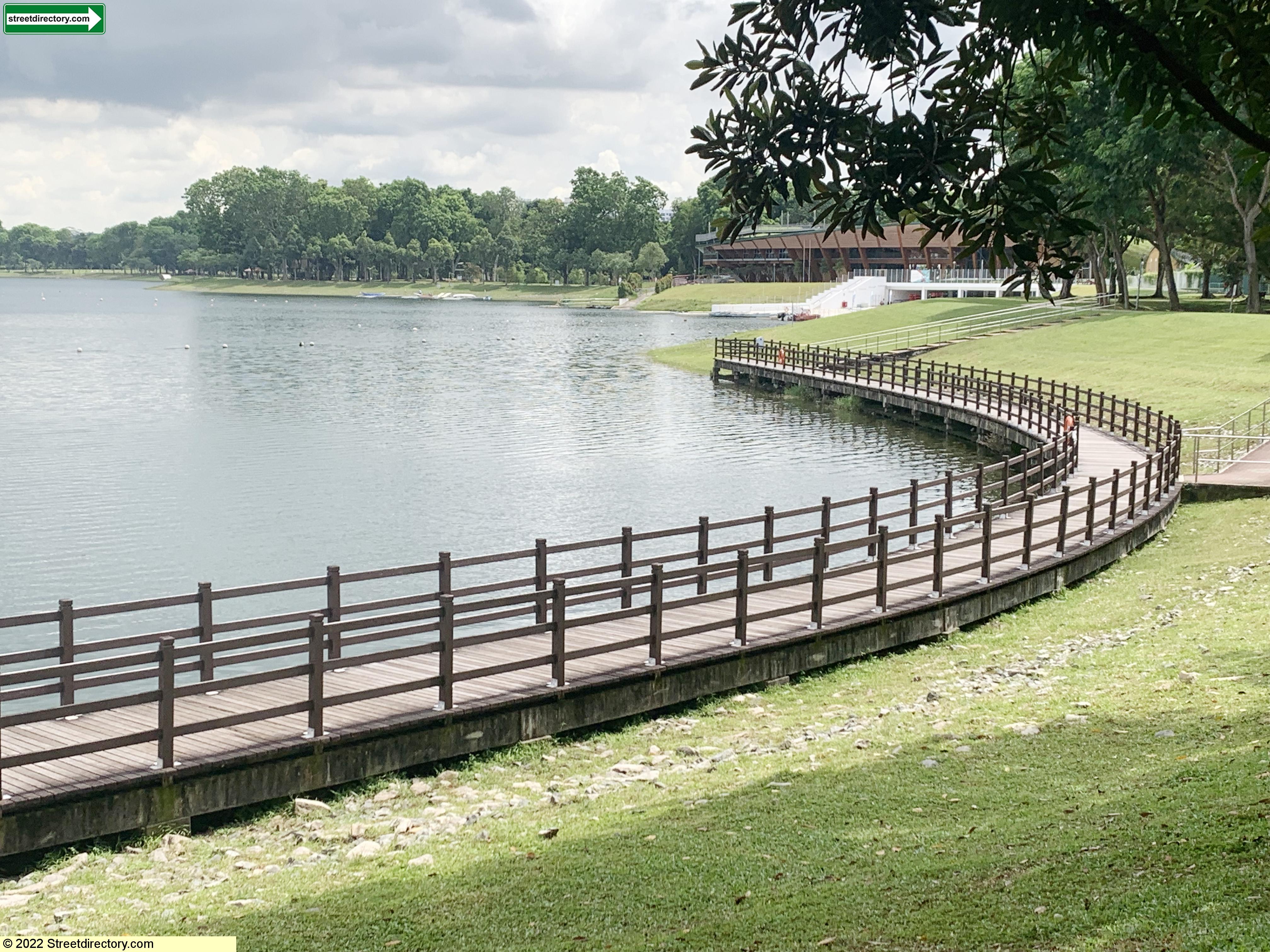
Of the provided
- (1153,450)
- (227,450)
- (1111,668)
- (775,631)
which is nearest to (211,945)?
(775,631)

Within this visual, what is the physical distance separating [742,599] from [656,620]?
150cm

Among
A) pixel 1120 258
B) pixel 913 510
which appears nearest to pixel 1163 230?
pixel 1120 258

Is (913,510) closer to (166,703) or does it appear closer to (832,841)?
(832,841)

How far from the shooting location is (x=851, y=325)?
10525cm

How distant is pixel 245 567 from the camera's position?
94.4ft

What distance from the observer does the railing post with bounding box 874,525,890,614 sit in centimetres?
1884

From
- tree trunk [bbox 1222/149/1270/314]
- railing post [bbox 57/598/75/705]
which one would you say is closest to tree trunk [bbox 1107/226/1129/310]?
tree trunk [bbox 1222/149/1270/314]

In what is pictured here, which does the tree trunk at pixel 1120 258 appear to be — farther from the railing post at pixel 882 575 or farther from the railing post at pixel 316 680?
the railing post at pixel 316 680

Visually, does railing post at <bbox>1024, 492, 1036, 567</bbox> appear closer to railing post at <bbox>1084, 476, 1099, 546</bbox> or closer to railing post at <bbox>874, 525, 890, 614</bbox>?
railing post at <bbox>1084, 476, 1099, 546</bbox>

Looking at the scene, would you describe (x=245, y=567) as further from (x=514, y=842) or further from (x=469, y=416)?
(x=469, y=416)

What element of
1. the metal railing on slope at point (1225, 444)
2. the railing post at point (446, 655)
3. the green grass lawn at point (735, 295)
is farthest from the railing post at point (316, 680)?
the green grass lawn at point (735, 295)

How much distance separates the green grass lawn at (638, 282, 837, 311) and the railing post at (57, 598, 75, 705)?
150320mm

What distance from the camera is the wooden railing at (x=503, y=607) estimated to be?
43.3ft

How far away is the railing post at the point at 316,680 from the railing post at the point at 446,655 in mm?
1309
